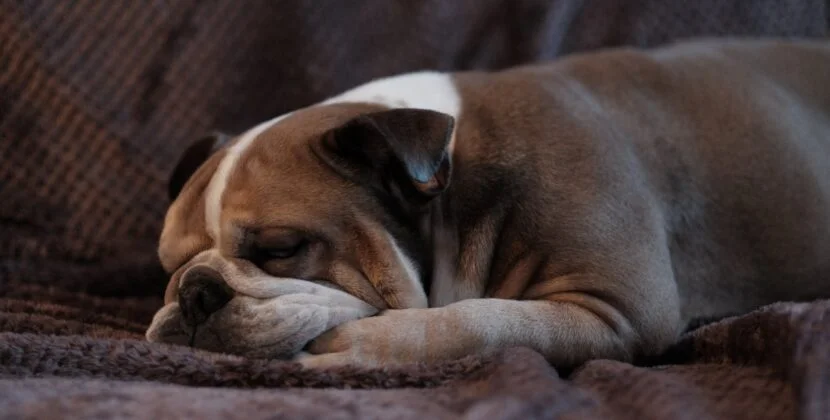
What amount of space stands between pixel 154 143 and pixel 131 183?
109 mm

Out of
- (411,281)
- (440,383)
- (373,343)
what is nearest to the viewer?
(440,383)

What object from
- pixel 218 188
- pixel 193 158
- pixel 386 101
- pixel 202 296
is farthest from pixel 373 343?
pixel 193 158

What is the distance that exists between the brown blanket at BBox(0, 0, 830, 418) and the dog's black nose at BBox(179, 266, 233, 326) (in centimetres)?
9

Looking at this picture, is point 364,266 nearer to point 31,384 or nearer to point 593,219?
point 593,219

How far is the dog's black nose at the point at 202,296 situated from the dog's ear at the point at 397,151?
10.6 inches

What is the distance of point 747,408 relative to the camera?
1002 mm

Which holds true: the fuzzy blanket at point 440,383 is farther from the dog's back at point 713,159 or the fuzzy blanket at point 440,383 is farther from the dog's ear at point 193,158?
the dog's ear at point 193,158

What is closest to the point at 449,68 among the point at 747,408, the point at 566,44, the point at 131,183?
the point at 566,44

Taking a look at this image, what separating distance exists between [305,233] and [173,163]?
0.75m

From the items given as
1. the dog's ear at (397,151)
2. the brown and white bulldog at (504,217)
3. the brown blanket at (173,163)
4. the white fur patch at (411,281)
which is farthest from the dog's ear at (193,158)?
the white fur patch at (411,281)

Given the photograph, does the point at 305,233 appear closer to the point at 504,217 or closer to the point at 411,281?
the point at 411,281

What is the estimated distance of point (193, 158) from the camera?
1.67m

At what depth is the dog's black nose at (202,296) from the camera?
1280 mm

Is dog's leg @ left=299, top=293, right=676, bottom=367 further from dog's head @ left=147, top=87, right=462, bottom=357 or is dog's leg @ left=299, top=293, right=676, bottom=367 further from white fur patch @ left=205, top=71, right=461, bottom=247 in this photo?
white fur patch @ left=205, top=71, right=461, bottom=247
